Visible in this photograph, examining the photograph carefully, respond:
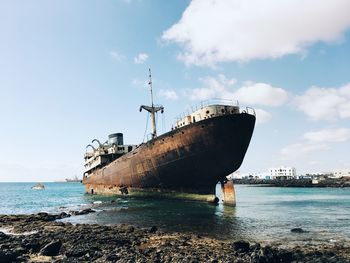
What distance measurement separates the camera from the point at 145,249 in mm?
12758

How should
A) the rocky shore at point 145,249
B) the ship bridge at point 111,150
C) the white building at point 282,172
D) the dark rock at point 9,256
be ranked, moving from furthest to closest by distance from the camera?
the white building at point 282,172, the ship bridge at point 111,150, the rocky shore at point 145,249, the dark rock at point 9,256

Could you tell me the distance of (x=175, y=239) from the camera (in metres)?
14.9

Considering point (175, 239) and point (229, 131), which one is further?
point (229, 131)

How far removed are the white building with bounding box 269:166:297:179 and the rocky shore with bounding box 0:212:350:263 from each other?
471 feet

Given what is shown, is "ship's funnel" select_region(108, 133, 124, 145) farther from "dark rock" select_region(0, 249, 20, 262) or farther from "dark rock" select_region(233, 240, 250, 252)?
"dark rock" select_region(233, 240, 250, 252)

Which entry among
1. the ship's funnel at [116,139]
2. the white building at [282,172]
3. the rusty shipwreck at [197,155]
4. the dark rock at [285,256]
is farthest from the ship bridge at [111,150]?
the white building at [282,172]

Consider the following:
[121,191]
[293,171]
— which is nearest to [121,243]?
[121,191]

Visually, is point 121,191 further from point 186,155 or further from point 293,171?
point 293,171

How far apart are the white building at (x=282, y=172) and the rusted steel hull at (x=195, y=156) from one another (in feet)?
415

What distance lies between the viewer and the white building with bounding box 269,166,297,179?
6043 inches

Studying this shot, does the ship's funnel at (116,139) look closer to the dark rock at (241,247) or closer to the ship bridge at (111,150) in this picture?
the ship bridge at (111,150)

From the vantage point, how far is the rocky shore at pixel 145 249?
36.7ft

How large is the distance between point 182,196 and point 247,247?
2050 cm

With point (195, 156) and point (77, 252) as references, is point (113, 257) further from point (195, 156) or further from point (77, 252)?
point (195, 156)
